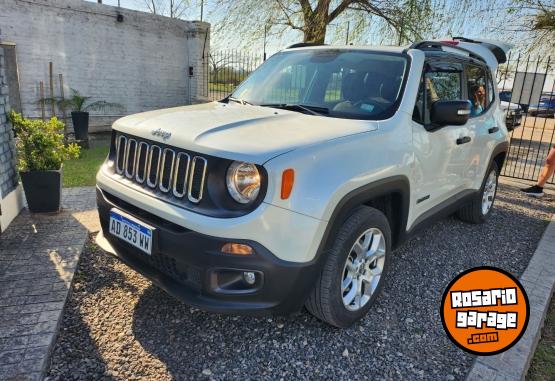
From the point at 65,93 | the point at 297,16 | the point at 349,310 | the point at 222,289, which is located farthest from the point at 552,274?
the point at 65,93

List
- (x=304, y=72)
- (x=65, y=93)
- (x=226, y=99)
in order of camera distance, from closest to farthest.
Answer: (x=304, y=72)
(x=226, y=99)
(x=65, y=93)

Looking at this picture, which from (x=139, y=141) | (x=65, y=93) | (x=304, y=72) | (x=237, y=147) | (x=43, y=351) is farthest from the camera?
(x=65, y=93)

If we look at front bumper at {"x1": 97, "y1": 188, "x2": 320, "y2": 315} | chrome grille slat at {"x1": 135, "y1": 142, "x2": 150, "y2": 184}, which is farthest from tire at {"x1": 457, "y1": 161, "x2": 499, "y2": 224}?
chrome grille slat at {"x1": 135, "y1": 142, "x2": 150, "y2": 184}

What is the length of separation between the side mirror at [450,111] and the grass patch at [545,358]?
5.43 feet

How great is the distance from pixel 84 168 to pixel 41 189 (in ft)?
8.80

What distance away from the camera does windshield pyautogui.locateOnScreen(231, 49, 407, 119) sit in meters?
3.05

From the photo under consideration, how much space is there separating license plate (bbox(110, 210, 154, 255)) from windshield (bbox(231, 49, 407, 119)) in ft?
4.62

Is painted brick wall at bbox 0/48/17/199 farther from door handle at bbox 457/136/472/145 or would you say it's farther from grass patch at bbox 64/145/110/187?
door handle at bbox 457/136/472/145

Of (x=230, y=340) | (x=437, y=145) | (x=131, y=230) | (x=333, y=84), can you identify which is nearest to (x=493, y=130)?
(x=437, y=145)

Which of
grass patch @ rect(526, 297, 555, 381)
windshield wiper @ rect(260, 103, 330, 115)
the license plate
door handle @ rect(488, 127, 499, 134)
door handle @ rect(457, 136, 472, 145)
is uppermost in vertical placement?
windshield wiper @ rect(260, 103, 330, 115)

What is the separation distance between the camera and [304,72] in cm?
357

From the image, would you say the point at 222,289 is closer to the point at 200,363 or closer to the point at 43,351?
the point at 200,363

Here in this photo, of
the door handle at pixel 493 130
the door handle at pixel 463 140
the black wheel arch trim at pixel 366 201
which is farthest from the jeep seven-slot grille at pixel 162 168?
the door handle at pixel 493 130

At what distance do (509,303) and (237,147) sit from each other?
6.94ft
